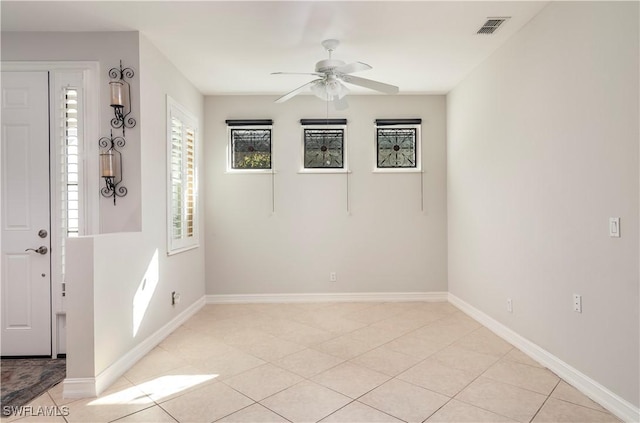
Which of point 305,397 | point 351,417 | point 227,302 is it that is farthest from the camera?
point 227,302

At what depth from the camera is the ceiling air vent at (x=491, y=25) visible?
3.12 metres

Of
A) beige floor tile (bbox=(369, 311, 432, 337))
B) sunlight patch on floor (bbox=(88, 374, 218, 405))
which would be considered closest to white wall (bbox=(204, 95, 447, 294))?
Answer: beige floor tile (bbox=(369, 311, 432, 337))

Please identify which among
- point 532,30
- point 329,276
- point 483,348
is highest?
point 532,30

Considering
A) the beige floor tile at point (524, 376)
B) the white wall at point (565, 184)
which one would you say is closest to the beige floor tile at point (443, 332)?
the white wall at point (565, 184)

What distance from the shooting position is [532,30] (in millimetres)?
3105

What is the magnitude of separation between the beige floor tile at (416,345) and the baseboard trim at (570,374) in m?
0.63

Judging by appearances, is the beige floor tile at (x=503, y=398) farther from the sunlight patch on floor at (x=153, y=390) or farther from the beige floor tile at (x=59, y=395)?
the beige floor tile at (x=59, y=395)

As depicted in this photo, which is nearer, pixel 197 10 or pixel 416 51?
pixel 197 10

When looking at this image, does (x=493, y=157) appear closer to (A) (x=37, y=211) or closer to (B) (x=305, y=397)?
(B) (x=305, y=397)

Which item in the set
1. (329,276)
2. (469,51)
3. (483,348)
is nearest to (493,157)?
(469,51)

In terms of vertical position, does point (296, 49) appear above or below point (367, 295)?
above

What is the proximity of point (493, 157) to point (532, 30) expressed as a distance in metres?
1.22

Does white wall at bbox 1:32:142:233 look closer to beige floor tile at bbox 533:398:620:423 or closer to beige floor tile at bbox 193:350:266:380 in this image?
beige floor tile at bbox 193:350:266:380

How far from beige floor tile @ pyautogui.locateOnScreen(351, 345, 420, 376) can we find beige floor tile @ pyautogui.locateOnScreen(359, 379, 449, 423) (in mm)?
246
